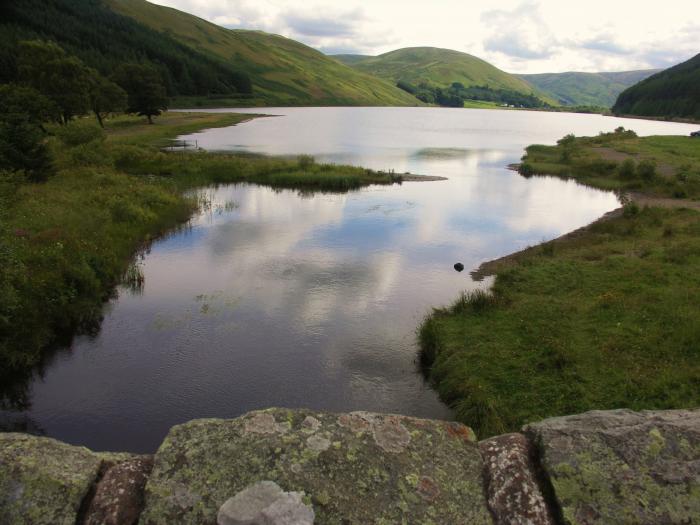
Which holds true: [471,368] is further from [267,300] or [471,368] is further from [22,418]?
[22,418]

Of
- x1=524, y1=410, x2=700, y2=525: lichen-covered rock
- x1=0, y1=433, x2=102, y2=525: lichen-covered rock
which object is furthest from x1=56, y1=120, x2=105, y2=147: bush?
x1=524, y1=410, x2=700, y2=525: lichen-covered rock

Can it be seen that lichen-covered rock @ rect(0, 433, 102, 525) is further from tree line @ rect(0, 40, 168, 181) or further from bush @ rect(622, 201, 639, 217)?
bush @ rect(622, 201, 639, 217)

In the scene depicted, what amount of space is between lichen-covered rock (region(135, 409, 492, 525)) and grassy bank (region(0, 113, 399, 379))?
1540 centimetres

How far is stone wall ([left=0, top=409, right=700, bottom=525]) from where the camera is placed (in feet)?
14.0

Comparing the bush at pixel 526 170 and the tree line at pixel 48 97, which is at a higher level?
the tree line at pixel 48 97

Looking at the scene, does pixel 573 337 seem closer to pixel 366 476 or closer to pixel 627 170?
pixel 366 476

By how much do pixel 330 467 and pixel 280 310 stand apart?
21.1m

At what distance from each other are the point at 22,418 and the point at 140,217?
2402cm

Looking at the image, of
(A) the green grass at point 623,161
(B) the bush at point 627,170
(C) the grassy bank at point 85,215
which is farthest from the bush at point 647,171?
(C) the grassy bank at point 85,215

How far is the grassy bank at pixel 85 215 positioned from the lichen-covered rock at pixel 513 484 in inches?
688

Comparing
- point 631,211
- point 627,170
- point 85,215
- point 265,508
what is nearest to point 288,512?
point 265,508

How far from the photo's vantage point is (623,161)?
71250mm

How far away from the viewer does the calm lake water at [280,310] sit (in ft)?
58.6

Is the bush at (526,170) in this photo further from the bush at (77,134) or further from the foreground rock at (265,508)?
the foreground rock at (265,508)
